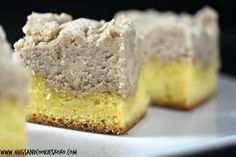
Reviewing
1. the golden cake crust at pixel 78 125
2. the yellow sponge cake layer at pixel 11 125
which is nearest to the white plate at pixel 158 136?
the golden cake crust at pixel 78 125

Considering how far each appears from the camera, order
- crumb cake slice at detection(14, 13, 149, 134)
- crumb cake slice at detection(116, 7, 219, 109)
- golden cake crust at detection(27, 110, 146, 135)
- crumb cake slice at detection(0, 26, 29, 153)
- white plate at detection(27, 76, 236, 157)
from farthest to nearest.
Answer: crumb cake slice at detection(116, 7, 219, 109), golden cake crust at detection(27, 110, 146, 135), crumb cake slice at detection(14, 13, 149, 134), white plate at detection(27, 76, 236, 157), crumb cake slice at detection(0, 26, 29, 153)

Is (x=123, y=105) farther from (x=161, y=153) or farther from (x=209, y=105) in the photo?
(x=209, y=105)

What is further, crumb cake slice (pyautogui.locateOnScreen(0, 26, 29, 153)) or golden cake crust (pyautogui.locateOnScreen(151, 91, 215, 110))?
golden cake crust (pyautogui.locateOnScreen(151, 91, 215, 110))

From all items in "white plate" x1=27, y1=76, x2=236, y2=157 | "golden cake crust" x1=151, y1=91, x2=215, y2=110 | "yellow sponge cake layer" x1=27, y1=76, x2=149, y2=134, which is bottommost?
"white plate" x1=27, y1=76, x2=236, y2=157

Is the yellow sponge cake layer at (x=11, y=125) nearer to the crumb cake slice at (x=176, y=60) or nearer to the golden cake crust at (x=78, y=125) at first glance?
the golden cake crust at (x=78, y=125)

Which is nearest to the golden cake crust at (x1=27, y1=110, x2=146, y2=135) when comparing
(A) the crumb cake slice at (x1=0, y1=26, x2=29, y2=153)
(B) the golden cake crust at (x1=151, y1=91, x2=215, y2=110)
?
(A) the crumb cake slice at (x1=0, y1=26, x2=29, y2=153)

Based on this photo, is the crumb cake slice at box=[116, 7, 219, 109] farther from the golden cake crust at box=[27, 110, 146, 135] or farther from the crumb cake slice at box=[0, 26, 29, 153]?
the crumb cake slice at box=[0, 26, 29, 153]

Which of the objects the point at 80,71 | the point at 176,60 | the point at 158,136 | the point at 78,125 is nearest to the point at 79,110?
the point at 78,125

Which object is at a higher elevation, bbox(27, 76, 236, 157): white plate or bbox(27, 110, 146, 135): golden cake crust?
bbox(27, 110, 146, 135): golden cake crust
